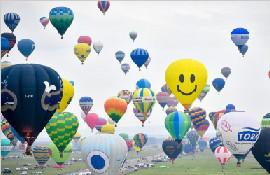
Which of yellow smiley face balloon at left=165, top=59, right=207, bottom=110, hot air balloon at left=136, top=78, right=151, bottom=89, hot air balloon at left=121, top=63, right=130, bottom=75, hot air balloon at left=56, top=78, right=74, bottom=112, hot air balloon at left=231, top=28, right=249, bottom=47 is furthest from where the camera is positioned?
hot air balloon at left=121, top=63, right=130, bottom=75

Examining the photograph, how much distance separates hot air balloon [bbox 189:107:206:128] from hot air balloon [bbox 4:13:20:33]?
27.2 m

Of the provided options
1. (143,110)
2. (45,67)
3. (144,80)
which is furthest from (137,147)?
(45,67)

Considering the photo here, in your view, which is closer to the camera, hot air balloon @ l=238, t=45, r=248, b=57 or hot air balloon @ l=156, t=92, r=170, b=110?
hot air balloon @ l=238, t=45, r=248, b=57

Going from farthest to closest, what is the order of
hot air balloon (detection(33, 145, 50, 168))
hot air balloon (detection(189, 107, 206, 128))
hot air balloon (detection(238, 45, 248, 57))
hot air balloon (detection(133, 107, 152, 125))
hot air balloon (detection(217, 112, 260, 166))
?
hot air balloon (detection(189, 107, 206, 128)) → hot air balloon (detection(33, 145, 50, 168)) → hot air balloon (detection(238, 45, 248, 57)) → hot air balloon (detection(133, 107, 152, 125)) → hot air balloon (detection(217, 112, 260, 166))

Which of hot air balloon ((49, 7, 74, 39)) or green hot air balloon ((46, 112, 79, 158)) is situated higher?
hot air balloon ((49, 7, 74, 39))

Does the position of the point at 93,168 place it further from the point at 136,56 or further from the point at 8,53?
the point at 136,56

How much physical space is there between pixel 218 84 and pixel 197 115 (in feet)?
18.2

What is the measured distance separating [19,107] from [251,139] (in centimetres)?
2391

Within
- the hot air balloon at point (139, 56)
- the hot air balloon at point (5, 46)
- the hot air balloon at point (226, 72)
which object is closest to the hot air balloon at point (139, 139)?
the hot air balloon at point (226, 72)

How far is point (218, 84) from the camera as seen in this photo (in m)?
81.3

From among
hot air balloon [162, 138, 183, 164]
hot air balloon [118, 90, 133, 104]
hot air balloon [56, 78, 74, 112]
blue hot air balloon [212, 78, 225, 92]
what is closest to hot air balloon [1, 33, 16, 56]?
hot air balloon [56, 78, 74, 112]

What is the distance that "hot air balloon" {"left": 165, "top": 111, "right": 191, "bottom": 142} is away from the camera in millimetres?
61938

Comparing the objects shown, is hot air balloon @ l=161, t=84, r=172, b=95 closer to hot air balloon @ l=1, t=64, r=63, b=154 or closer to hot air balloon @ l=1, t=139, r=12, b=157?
hot air balloon @ l=1, t=139, r=12, b=157

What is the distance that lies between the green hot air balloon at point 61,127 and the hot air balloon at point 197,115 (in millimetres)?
29785
